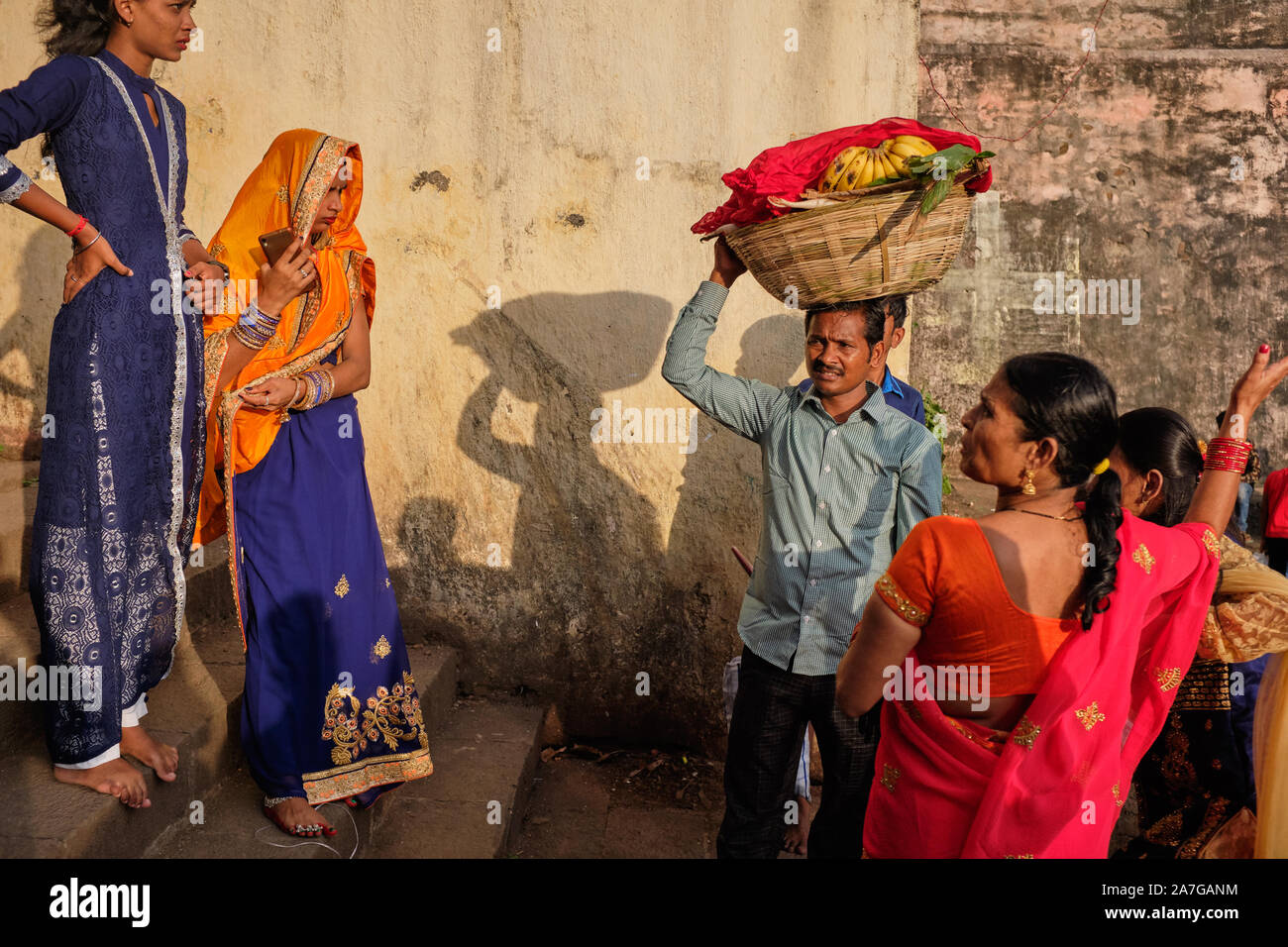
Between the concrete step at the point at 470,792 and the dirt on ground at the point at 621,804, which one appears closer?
the concrete step at the point at 470,792

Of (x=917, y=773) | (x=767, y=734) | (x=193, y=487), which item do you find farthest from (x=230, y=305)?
(x=917, y=773)

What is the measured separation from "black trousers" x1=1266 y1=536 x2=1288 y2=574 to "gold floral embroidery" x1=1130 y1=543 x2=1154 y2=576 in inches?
85.7

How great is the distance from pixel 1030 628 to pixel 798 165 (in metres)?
1.49

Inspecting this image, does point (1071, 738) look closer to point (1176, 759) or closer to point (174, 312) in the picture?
point (1176, 759)

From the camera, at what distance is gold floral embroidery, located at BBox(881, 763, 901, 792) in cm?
224

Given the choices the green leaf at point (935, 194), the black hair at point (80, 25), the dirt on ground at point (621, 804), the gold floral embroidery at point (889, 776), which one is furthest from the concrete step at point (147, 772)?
the green leaf at point (935, 194)

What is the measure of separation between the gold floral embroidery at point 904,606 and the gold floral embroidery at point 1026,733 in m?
0.30

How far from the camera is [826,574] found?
112 inches

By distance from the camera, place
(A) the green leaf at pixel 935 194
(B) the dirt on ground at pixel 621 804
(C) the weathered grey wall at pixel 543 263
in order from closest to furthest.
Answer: (A) the green leaf at pixel 935 194 → (B) the dirt on ground at pixel 621 804 → (C) the weathered grey wall at pixel 543 263

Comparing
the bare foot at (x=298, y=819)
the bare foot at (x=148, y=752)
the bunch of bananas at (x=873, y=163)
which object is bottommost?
the bare foot at (x=298, y=819)

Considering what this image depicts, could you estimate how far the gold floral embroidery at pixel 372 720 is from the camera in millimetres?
3117

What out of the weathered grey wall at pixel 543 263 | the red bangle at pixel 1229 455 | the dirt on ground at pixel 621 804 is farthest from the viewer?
the weathered grey wall at pixel 543 263

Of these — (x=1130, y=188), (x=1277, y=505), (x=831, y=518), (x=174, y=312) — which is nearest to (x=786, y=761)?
(x=831, y=518)

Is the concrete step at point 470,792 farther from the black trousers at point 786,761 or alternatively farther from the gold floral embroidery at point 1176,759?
the gold floral embroidery at point 1176,759
